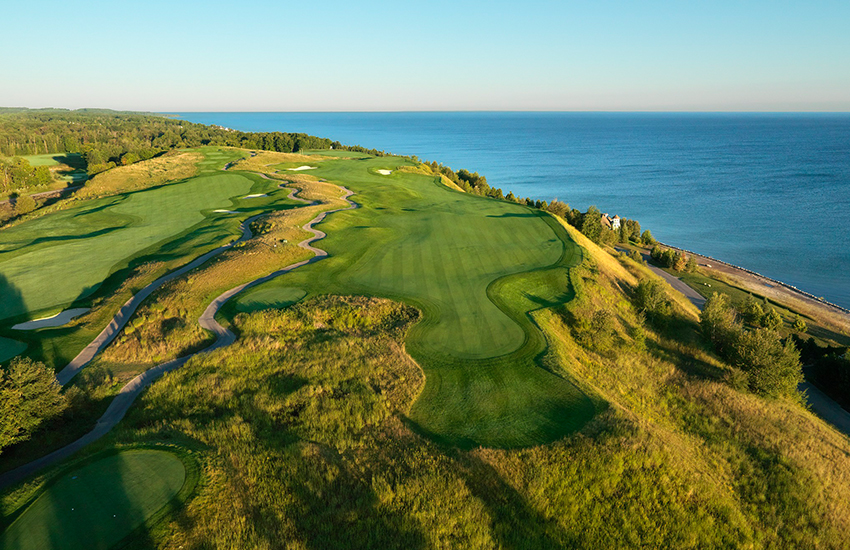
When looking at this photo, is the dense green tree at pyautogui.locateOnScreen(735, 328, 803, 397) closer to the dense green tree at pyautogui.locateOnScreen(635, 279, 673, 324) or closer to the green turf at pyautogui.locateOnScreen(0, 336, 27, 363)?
the dense green tree at pyautogui.locateOnScreen(635, 279, 673, 324)

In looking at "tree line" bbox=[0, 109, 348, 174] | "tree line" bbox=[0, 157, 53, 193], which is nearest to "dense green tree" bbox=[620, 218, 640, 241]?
"tree line" bbox=[0, 109, 348, 174]

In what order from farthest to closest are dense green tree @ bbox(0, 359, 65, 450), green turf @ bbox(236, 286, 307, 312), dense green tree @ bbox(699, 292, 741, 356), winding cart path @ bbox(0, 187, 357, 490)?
1. dense green tree @ bbox(699, 292, 741, 356)
2. green turf @ bbox(236, 286, 307, 312)
3. winding cart path @ bbox(0, 187, 357, 490)
4. dense green tree @ bbox(0, 359, 65, 450)

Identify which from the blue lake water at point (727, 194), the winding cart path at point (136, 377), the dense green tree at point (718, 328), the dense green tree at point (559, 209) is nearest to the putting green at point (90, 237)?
the winding cart path at point (136, 377)

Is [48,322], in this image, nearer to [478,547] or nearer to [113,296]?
[113,296]

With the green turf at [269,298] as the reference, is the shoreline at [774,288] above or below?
below

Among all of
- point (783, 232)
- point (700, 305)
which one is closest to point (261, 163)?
point (700, 305)

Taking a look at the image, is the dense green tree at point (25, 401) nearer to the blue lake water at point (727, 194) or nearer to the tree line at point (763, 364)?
the tree line at point (763, 364)
